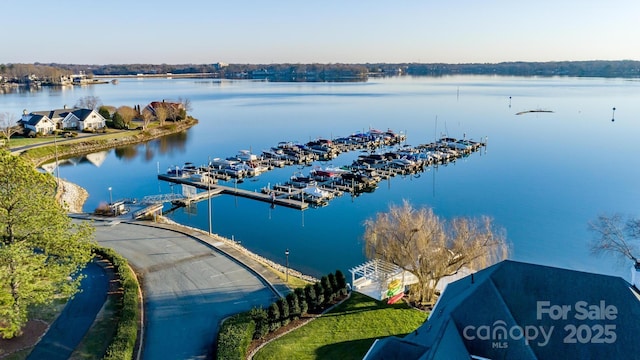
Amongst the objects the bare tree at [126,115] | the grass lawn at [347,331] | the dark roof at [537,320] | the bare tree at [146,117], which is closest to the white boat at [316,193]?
the grass lawn at [347,331]

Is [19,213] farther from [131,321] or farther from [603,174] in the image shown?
[603,174]

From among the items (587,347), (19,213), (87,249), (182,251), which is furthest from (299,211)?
(587,347)

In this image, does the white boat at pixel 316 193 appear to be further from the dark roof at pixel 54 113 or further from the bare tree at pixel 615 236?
the dark roof at pixel 54 113

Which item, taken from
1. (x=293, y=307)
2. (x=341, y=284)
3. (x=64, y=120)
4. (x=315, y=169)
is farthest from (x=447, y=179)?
(x=64, y=120)

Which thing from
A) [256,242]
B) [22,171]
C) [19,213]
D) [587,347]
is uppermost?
[22,171]

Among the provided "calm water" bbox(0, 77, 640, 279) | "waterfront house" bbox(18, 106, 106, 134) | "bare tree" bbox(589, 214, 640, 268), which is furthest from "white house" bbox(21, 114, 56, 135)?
"bare tree" bbox(589, 214, 640, 268)

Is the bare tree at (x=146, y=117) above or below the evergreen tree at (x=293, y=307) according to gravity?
above
